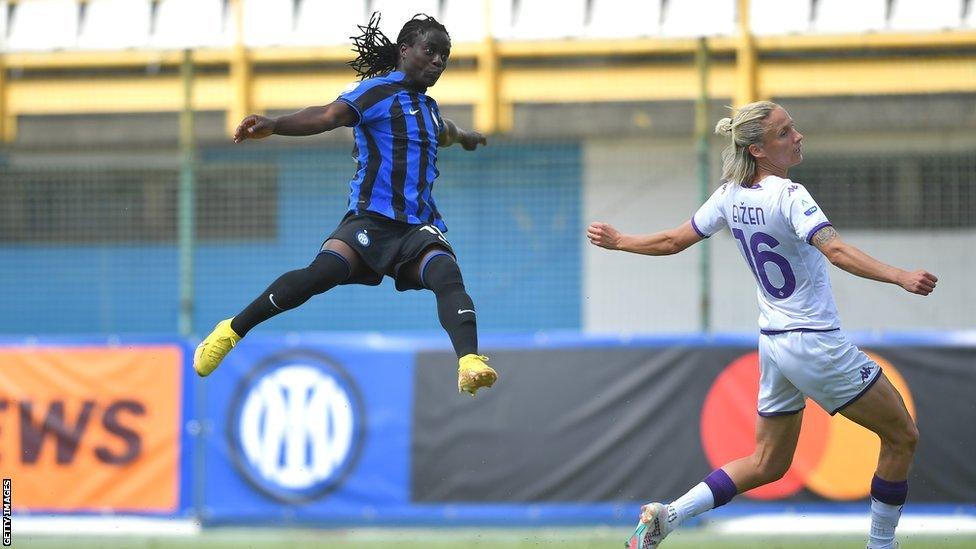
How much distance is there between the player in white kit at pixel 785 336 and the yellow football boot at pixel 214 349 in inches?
72.7

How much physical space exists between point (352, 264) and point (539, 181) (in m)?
5.05

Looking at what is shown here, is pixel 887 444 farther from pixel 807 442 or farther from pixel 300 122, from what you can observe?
pixel 807 442

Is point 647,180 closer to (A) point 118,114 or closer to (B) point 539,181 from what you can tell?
(B) point 539,181

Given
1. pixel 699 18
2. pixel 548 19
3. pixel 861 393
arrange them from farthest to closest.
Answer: pixel 548 19
pixel 699 18
pixel 861 393

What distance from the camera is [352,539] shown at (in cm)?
957

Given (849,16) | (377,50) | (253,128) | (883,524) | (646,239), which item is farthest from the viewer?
(849,16)

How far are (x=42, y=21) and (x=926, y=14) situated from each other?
27.3 ft

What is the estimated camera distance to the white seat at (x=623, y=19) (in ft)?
34.6

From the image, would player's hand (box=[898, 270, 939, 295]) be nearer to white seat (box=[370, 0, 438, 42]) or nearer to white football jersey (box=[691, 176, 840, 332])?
white football jersey (box=[691, 176, 840, 332])

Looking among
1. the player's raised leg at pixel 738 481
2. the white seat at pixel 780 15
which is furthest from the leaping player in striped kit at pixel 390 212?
the white seat at pixel 780 15

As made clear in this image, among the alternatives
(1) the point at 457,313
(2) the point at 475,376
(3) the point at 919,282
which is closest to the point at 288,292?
(1) the point at 457,313

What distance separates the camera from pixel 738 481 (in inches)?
248

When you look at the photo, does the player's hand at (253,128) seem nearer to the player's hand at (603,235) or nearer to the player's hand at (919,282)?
the player's hand at (603,235)

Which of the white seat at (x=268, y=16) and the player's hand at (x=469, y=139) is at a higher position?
the white seat at (x=268, y=16)
